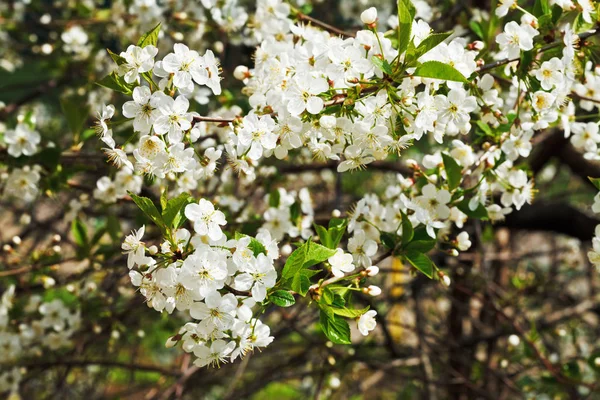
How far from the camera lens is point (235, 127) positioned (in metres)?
1.38

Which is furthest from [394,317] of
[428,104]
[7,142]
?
[428,104]

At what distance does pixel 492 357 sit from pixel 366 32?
8.19 feet

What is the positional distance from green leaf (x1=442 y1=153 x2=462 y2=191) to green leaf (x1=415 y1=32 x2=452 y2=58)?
0.35m

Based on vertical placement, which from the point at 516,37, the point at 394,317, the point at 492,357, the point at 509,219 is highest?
the point at 516,37

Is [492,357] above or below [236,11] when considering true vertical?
below

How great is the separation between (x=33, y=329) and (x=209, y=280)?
1902 mm

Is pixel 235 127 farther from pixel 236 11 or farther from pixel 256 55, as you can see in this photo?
pixel 236 11

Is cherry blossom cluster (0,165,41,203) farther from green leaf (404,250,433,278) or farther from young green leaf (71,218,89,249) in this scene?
green leaf (404,250,433,278)

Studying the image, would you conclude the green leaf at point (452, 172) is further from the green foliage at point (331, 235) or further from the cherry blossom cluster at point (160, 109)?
the cherry blossom cluster at point (160, 109)

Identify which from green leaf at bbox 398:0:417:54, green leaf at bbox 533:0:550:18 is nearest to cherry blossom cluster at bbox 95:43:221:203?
green leaf at bbox 398:0:417:54

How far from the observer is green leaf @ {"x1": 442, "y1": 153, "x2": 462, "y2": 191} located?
1.55 meters

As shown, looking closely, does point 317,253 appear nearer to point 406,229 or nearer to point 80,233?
point 406,229

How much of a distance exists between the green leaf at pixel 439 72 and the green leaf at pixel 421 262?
433 millimetres

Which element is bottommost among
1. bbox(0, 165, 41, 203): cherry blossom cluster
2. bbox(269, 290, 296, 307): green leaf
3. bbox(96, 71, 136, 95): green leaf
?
bbox(0, 165, 41, 203): cherry blossom cluster
